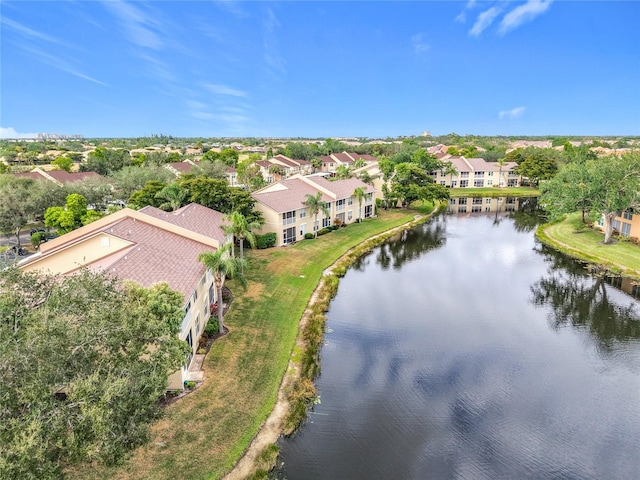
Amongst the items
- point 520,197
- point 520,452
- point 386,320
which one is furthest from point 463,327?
point 520,197

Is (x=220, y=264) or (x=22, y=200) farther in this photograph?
(x=22, y=200)

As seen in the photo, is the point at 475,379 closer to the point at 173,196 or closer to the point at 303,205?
the point at 303,205

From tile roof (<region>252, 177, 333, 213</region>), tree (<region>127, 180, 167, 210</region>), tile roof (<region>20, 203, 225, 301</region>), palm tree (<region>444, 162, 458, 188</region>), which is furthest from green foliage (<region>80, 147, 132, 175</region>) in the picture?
palm tree (<region>444, 162, 458, 188</region>)

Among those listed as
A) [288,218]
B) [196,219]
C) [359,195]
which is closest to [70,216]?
[196,219]

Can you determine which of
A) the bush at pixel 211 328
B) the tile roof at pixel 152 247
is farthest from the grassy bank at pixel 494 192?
the bush at pixel 211 328

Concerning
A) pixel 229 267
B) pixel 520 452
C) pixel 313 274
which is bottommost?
pixel 520 452

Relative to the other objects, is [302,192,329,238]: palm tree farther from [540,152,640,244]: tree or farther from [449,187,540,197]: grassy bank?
[449,187,540,197]: grassy bank

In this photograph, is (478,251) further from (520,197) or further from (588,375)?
(520,197)
